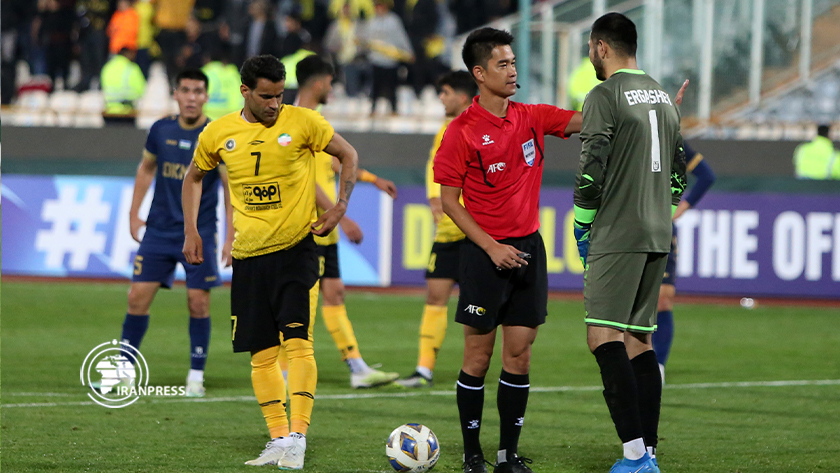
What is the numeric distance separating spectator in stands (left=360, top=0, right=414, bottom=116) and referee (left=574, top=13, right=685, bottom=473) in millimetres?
13794

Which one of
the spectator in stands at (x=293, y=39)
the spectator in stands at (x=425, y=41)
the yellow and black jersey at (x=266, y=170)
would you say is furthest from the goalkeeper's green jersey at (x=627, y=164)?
the spectator in stands at (x=425, y=41)

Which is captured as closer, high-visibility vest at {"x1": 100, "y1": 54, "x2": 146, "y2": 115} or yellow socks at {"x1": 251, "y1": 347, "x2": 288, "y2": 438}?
yellow socks at {"x1": 251, "y1": 347, "x2": 288, "y2": 438}

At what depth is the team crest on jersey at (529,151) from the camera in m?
5.35

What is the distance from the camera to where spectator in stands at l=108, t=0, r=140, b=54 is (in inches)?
750

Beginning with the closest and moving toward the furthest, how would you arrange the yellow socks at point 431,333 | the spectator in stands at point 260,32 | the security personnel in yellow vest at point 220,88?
1. the yellow socks at point 431,333
2. the security personnel in yellow vest at point 220,88
3. the spectator in stands at point 260,32

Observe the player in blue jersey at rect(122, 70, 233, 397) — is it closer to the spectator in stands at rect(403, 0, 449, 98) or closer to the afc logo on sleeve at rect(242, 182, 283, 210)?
the afc logo on sleeve at rect(242, 182, 283, 210)

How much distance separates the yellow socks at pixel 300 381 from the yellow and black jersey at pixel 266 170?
1.75 ft

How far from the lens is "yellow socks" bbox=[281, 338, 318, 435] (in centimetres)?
566

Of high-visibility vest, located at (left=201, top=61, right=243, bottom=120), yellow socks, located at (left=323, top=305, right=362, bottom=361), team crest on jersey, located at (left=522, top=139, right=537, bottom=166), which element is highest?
high-visibility vest, located at (left=201, top=61, right=243, bottom=120)

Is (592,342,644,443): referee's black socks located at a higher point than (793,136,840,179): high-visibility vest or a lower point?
lower

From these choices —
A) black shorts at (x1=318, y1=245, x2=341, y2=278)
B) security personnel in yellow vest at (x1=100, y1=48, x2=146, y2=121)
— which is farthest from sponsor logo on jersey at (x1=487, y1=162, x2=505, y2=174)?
security personnel in yellow vest at (x1=100, y1=48, x2=146, y2=121)

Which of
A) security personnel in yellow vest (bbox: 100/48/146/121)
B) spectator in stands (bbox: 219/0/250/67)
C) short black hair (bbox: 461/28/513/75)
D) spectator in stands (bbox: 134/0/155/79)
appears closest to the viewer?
short black hair (bbox: 461/28/513/75)

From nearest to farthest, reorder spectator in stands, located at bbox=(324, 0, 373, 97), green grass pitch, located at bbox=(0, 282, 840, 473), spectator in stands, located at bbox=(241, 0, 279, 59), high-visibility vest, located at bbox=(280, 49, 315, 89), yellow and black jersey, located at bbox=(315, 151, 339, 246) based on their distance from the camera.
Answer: green grass pitch, located at bbox=(0, 282, 840, 473), yellow and black jersey, located at bbox=(315, 151, 339, 246), high-visibility vest, located at bbox=(280, 49, 315, 89), spectator in stands, located at bbox=(241, 0, 279, 59), spectator in stands, located at bbox=(324, 0, 373, 97)

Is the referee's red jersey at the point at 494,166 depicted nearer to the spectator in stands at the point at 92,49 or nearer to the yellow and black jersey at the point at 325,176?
the yellow and black jersey at the point at 325,176
